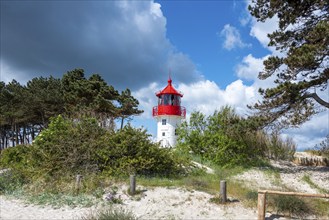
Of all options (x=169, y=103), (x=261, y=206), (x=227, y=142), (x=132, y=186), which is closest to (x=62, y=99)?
(x=169, y=103)

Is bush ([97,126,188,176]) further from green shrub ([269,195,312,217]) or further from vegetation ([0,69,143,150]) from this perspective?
vegetation ([0,69,143,150])

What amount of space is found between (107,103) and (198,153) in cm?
1216

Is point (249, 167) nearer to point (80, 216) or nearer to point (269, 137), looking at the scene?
point (269, 137)

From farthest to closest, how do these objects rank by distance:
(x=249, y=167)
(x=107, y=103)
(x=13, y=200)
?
1. (x=107, y=103)
2. (x=249, y=167)
3. (x=13, y=200)

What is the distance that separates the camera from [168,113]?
24.7 meters

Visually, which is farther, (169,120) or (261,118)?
(169,120)

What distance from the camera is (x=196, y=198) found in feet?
29.7

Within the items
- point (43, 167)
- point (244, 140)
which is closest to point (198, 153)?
point (244, 140)

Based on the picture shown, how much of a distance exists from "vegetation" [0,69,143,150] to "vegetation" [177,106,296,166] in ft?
33.1

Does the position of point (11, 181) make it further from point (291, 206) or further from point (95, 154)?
point (291, 206)

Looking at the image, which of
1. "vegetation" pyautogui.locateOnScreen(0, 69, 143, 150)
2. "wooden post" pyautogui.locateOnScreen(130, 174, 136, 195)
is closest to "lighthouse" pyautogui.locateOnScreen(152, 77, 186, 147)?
"vegetation" pyautogui.locateOnScreen(0, 69, 143, 150)

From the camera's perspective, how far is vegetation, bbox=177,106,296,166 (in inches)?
653

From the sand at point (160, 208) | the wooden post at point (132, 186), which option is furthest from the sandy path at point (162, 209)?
the wooden post at point (132, 186)

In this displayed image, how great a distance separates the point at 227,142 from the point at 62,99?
17707mm
